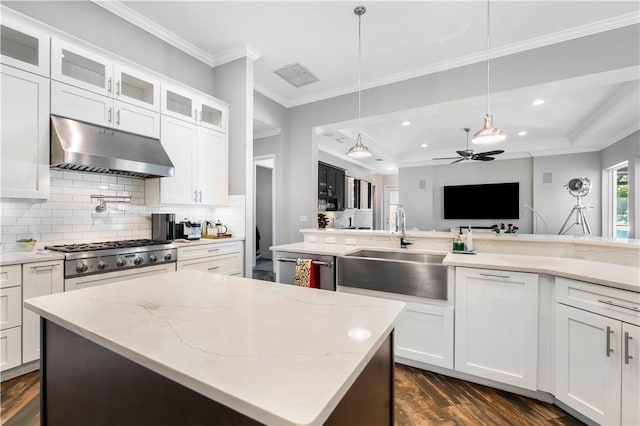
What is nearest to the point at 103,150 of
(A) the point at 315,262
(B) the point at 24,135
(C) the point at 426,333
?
(B) the point at 24,135

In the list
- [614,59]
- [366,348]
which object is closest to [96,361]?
[366,348]

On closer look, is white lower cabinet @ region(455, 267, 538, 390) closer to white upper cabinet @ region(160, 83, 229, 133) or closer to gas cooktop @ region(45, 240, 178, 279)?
gas cooktop @ region(45, 240, 178, 279)

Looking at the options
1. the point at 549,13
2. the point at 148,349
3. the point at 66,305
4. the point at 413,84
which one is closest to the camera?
the point at 148,349

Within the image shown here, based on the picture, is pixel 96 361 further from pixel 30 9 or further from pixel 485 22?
pixel 485 22

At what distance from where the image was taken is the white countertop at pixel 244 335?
55 cm

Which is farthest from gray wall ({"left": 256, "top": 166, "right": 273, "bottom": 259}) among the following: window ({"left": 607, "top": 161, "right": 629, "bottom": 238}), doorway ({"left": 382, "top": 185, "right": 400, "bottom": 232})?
window ({"left": 607, "top": 161, "right": 629, "bottom": 238})

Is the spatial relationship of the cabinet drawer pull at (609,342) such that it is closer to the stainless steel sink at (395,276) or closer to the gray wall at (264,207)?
the stainless steel sink at (395,276)

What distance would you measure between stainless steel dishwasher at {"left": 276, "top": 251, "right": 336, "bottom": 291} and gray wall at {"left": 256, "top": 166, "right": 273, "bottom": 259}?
437 cm

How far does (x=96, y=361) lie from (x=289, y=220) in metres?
3.71

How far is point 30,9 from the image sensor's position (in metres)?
2.28

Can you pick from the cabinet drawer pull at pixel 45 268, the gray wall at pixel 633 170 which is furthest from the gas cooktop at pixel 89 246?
the gray wall at pixel 633 170

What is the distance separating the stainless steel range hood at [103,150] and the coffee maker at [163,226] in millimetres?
466

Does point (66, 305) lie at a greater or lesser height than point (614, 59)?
lesser

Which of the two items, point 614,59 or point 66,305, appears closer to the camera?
point 66,305
